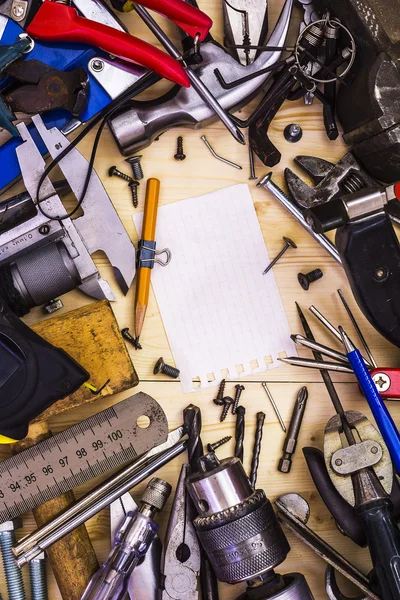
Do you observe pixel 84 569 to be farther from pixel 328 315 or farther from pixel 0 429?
pixel 328 315

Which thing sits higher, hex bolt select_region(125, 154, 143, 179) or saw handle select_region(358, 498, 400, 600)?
hex bolt select_region(125, 154, 143, 179)

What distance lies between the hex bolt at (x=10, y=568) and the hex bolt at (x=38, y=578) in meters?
0.02

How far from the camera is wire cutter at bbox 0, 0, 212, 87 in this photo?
1.42 metres

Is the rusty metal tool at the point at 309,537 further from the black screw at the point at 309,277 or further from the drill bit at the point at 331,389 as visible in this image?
the black screw at the point at 309,277

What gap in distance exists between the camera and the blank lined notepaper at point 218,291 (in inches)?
60.9

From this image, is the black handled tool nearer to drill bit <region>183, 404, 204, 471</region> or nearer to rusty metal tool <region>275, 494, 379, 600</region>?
drill bit <region>183, 404, 204, 471</region>

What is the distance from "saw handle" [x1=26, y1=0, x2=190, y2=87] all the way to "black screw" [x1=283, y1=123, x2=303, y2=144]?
0.28 meters

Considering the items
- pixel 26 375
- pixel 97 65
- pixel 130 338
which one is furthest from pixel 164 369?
pixel 97 65

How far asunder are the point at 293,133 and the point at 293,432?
2.08ft

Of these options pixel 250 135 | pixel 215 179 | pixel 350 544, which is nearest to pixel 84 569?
pixel 350 544

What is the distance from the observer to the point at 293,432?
155 centimetres

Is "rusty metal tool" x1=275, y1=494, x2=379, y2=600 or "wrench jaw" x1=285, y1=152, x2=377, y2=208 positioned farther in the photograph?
"wrench jaw" x1=285, y1=152, x2=377, y2=208

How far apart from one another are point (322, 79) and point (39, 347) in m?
0.80

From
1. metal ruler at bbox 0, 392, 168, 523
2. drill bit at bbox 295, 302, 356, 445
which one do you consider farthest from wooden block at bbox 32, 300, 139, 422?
drill bit at bbox 295, 302, 356, 445
